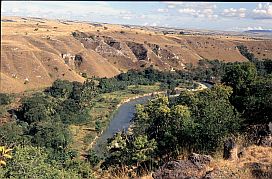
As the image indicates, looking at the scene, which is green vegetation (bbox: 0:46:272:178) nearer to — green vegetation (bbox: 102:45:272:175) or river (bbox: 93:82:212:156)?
green vegetation (bbox: 102:45:272:175)

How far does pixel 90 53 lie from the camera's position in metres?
60.0

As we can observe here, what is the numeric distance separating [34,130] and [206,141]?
2026cm

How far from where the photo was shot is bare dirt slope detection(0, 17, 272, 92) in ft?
151

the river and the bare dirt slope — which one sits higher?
the bare dirt slope

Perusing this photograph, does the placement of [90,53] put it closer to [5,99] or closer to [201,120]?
[5,99]

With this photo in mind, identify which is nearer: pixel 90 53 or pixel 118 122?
pixel 118 122

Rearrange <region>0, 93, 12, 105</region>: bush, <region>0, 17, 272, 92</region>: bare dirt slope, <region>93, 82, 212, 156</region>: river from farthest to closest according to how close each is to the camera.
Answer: <region>0, 17, 272, 92</region>: bare dirt slope → <region>0, 93, 12, 105</region>: bush → <region>93, 82, 212, 156</region>: river

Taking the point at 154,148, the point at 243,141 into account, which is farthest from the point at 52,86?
the point at 243,141

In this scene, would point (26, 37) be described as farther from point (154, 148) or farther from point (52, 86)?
point (154, 148)

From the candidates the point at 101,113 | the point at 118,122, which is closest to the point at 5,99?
the point at 101,113

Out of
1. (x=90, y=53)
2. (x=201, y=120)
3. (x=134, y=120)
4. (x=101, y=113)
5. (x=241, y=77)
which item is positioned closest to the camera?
(x=201, y=120)

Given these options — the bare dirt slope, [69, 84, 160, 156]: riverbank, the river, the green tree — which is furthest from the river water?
the bare dirt slope

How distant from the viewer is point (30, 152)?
32.1 ft

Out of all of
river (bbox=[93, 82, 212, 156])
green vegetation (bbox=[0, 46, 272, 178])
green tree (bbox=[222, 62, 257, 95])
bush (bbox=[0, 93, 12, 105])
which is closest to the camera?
green vegetation (bbox=[0, 46, 272, 178])
